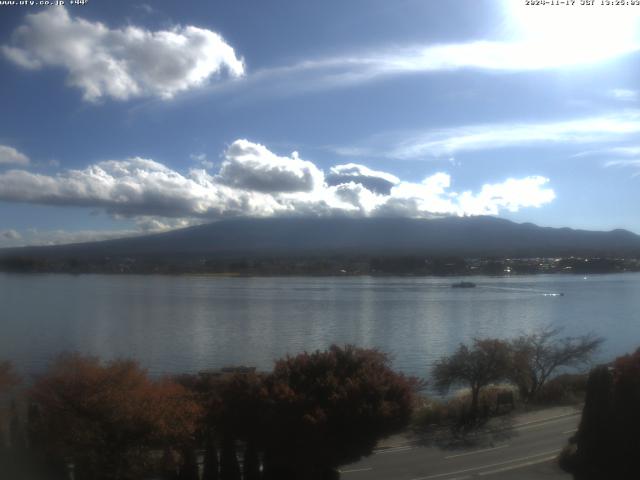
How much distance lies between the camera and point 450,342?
20969 mm

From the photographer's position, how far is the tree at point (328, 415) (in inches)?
316

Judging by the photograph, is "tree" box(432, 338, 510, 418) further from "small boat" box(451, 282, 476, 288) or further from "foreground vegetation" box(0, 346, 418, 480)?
"small boat" box(451, 282, 476, 288)

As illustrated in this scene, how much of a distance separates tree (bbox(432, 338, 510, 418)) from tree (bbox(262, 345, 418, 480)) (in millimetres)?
5991

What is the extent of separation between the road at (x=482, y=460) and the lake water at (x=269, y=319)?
19.4 feet

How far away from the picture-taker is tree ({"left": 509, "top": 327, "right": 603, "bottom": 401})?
596 inches

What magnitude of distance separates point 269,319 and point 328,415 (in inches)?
713

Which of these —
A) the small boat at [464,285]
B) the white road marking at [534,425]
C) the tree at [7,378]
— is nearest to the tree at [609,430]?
the white road marking at [534,425]

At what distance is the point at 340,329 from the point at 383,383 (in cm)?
1499

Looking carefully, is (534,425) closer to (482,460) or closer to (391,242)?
(482,460)

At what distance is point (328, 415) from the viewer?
8.04m

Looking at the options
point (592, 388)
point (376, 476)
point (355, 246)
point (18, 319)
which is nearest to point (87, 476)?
point (376, 476)

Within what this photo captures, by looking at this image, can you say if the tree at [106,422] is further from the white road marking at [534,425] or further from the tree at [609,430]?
the white road marking at [534,425]

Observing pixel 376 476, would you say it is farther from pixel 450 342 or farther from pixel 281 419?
pixel 450 342

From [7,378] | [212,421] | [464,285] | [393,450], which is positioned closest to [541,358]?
[393,450]
